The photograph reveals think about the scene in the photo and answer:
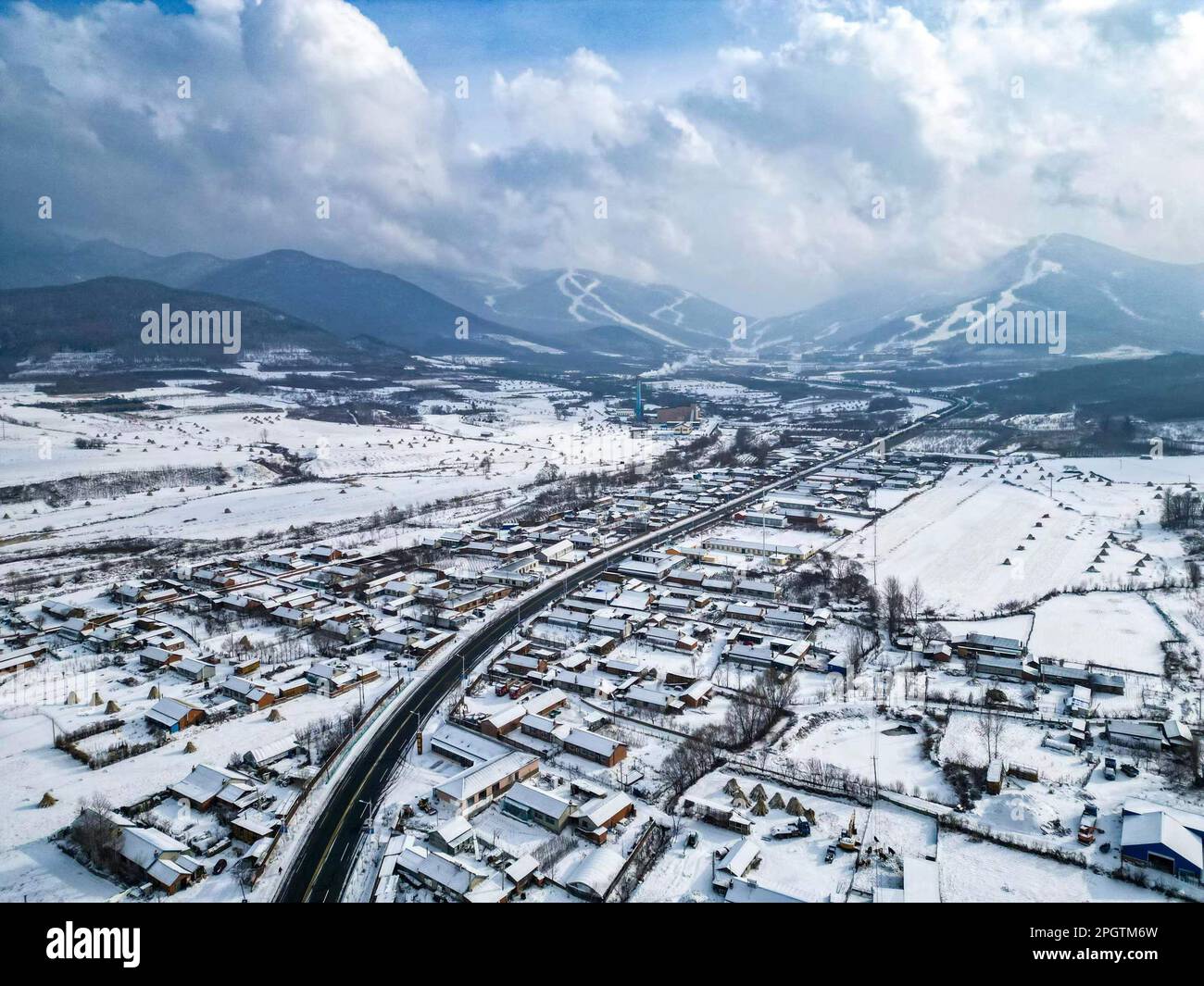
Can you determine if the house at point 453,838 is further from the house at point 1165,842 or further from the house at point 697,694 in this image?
the house at point 1165,842

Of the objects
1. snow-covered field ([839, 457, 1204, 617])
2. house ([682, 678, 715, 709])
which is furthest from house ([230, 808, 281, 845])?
snow-covered field ([839, 457, 1204, 617])

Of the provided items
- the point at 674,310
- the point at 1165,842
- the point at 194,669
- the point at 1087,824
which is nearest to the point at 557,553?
the point at 194,669

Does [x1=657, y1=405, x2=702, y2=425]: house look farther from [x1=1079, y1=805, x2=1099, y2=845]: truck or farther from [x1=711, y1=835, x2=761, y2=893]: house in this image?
[x1=711, y1=835, x2=761, y2=893]: house

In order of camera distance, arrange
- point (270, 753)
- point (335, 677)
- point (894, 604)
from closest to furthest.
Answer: point (270, 753) < point (335, 677) < point (894, 604)

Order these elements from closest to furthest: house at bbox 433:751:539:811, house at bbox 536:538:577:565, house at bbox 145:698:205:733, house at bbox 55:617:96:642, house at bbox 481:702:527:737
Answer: house at bbox 433:751:539:811
house at bbox 481:702:527:737
house at bbox 145:698:205:733
house at bbox 55:617:96:642
house at bbox 536:538:577:565

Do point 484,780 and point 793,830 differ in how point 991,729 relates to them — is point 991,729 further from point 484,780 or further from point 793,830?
point 484,780

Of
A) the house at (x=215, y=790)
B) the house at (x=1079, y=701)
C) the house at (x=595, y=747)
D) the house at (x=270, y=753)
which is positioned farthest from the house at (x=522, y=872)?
the house at (x=1079, y=701)
